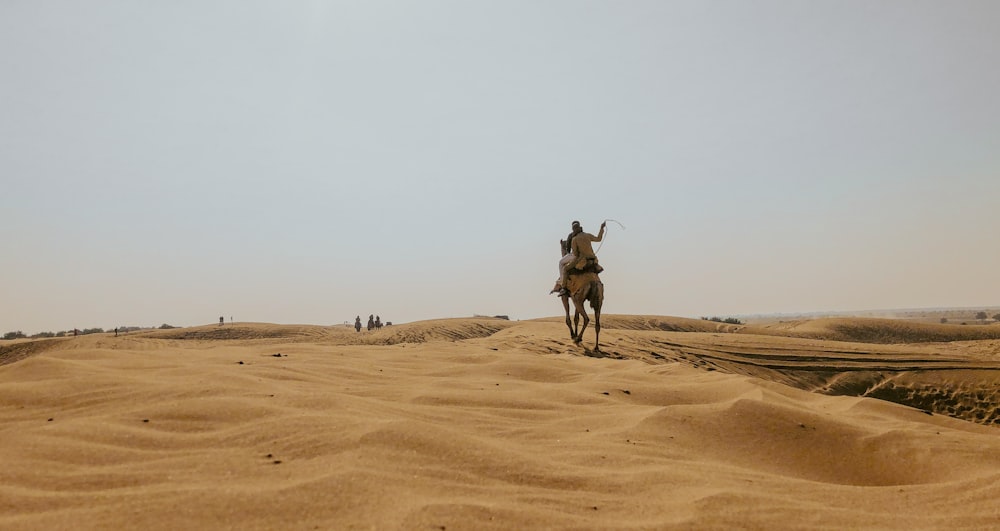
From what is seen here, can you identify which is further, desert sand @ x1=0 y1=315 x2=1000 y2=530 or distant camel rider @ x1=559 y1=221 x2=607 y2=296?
distant camel rider @ x1=559 y1=221 x2=607 y2=296

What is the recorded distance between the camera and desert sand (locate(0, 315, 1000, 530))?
2248mm

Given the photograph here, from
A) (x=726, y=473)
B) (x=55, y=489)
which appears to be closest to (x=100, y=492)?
(x=55, y=489)

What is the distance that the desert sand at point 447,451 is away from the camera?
2.25m

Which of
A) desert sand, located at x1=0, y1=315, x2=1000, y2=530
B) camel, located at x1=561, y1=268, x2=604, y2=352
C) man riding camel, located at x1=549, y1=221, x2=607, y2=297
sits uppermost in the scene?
man riding camel, located at x1=549, y1=221, x2=607, y2=297

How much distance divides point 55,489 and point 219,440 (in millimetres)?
739

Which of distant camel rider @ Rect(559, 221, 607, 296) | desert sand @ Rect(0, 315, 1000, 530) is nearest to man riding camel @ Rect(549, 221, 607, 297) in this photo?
distant camel rider @ Rect(559, 221, 607, 296)

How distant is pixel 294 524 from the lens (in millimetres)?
2096

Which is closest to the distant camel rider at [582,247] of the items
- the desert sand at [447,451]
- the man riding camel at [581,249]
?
the man riding camel at [581,249]

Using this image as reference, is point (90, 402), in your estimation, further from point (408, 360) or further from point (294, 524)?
point (408, 360)

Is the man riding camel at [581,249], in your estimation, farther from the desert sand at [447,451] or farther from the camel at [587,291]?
the desert sand at [447,451]

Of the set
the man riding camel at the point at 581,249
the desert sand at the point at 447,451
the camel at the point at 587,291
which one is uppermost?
the man riding camel at the point at 581,249

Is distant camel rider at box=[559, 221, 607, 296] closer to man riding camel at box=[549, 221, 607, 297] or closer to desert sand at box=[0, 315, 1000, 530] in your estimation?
man riding camel at box=[549, 221, 607, 297]

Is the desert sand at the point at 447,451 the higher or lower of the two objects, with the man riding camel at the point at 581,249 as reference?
lower

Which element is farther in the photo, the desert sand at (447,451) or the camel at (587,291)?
the camel at (587,291)
